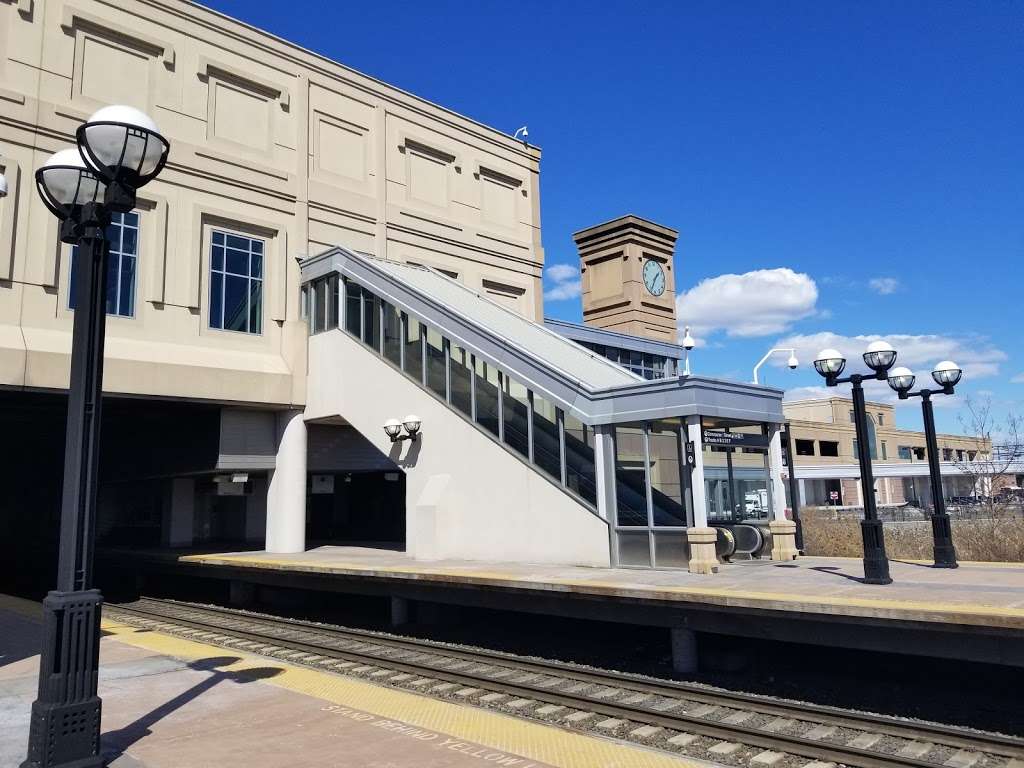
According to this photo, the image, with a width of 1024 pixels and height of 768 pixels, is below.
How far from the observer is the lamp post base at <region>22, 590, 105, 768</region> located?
6492 millimetres

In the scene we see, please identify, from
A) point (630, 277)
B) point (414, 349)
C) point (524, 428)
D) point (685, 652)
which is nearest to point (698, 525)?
point (685, 652)

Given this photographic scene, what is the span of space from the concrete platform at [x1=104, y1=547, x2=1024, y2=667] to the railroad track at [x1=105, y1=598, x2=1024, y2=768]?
2.89ft

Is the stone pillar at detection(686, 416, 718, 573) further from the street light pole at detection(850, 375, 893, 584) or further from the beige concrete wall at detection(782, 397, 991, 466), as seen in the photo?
Answer: the beige concrete wall at detection(782, 397, 991, 466)

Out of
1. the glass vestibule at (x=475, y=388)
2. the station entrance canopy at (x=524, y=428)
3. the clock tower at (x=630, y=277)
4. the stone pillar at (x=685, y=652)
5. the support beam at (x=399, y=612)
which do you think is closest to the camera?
the stone pillar at (x=685, y=652)

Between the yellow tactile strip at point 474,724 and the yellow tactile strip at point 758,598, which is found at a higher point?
the yellow tactile strip at point 758,598

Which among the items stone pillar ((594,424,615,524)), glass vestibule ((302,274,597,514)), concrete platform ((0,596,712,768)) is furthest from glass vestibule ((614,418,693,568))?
concrete platform ((0,596,712,768))

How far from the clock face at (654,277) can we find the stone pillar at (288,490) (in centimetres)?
2493

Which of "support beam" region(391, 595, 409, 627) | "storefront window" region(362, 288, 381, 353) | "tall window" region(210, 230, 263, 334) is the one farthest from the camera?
"tall window" region(210, 230, 263, 334)

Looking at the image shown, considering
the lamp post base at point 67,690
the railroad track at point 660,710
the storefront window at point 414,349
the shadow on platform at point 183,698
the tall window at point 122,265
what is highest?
the tall window at point 122,265

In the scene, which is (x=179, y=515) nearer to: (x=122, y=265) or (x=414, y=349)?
(x=122, y=265)

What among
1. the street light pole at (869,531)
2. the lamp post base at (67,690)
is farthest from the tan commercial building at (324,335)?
the lamp post base at (67,690)

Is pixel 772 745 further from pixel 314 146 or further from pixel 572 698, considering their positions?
pixel 314 146

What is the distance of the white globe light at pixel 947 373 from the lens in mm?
15516

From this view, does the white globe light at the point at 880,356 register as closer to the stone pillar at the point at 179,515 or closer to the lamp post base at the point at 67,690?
the lamp post base at the point at 67,690
